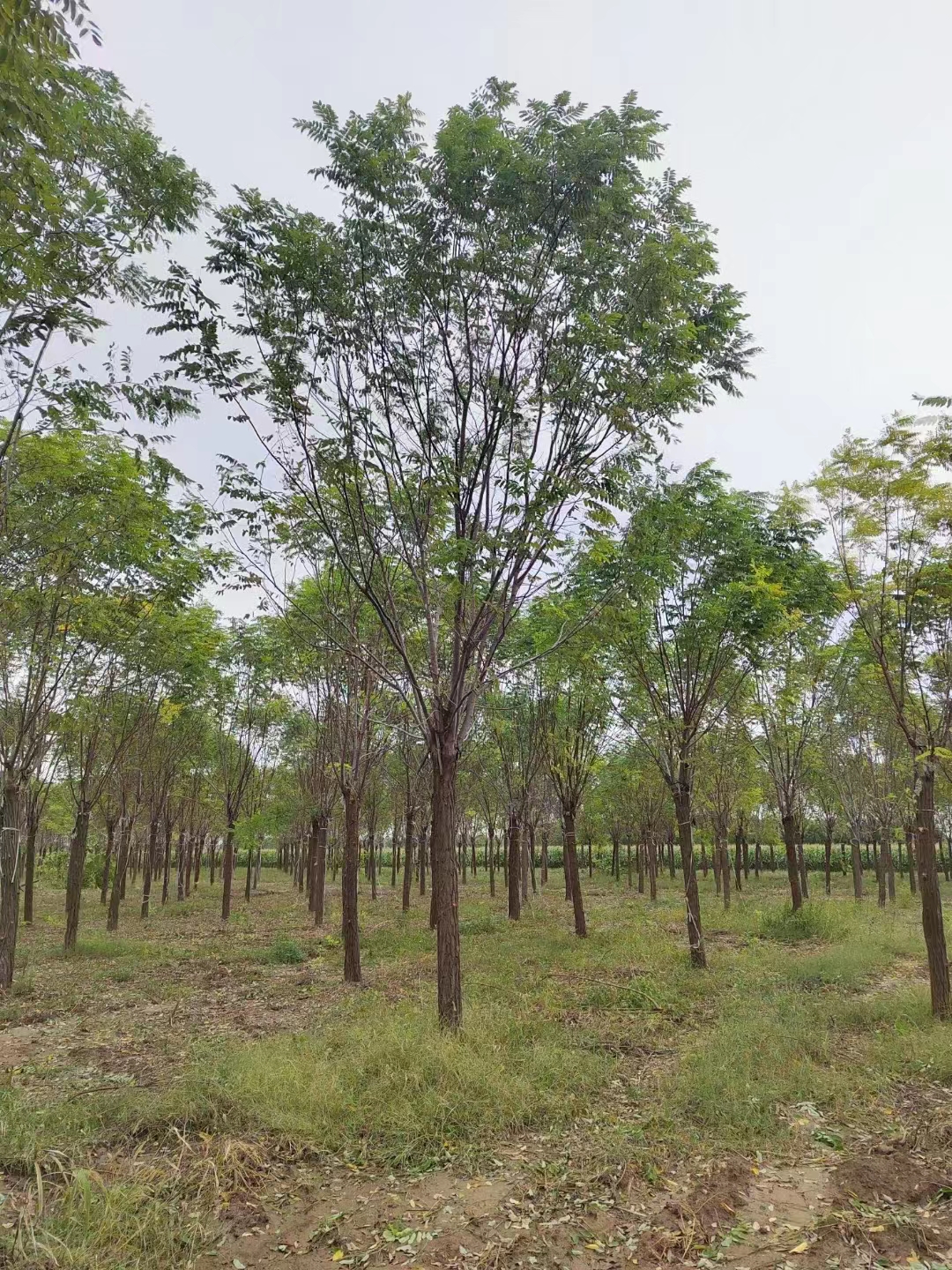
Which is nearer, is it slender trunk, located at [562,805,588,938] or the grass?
the grass

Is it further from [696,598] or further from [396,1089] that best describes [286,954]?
[696,598]

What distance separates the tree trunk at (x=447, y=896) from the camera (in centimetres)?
791

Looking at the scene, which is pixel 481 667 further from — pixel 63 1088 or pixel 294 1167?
pixel 63 1088

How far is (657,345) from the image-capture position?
7777 millimetres

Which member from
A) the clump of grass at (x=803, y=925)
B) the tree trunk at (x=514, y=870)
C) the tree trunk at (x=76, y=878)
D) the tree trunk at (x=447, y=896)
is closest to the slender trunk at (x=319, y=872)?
the tree trunk at (x=514, y=870)

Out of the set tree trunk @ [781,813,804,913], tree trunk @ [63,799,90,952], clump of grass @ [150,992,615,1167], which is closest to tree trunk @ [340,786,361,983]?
clump of grass @ [150,992,615,1167]

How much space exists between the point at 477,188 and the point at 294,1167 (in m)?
9.31

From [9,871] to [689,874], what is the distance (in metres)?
11.8

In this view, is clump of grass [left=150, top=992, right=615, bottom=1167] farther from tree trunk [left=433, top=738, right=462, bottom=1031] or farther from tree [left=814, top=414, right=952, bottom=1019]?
tree [left=814, top=414, right=952, bottom=1019]

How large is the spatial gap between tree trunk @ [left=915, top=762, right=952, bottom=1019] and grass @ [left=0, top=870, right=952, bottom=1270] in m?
0.32

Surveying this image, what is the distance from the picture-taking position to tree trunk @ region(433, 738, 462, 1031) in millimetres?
7906

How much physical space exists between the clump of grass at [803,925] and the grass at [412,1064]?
1.19 m

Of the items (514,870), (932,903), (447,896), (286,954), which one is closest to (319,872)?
(286,954)

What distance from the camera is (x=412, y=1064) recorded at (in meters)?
6.73
